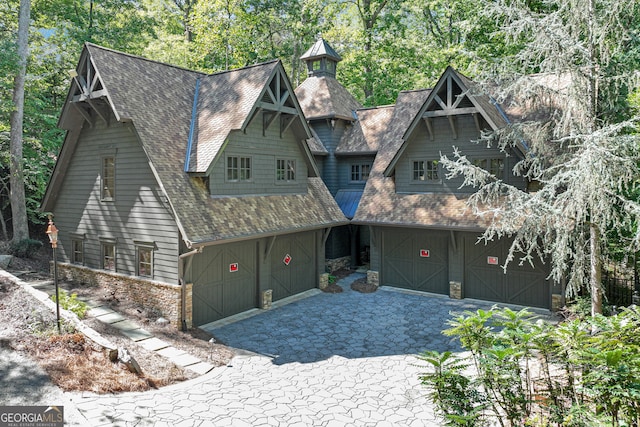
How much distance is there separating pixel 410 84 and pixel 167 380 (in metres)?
27.8

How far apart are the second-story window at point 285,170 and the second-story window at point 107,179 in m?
5.92

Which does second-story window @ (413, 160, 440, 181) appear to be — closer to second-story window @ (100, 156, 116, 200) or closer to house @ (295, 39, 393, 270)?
house @ (295, 39, 393, 270)

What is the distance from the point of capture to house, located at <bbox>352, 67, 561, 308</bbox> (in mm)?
16359

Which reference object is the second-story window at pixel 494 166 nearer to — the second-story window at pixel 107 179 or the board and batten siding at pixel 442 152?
the board and batten siding at pixel 442 152

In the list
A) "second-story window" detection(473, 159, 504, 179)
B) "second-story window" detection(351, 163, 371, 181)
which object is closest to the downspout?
"second-story window" detection(473, 159, 504, 179)

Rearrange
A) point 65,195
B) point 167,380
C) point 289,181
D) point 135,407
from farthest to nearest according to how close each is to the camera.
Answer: point 289,181, point 65,195, point 167,380, point 135,407

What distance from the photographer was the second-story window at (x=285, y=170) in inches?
701

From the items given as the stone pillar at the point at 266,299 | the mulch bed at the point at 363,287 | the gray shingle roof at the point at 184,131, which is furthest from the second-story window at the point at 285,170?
the mulch bed at the point at 363,287

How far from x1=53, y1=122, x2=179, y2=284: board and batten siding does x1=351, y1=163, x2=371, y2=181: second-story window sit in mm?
12536

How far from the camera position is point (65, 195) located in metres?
16.6

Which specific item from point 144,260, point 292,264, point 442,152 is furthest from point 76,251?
point 442,152

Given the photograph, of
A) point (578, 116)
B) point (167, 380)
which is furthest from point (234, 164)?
point (578, 116)

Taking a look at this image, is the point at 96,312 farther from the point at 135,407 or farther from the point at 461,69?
the point at 461,69

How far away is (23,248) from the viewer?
19.0 m
